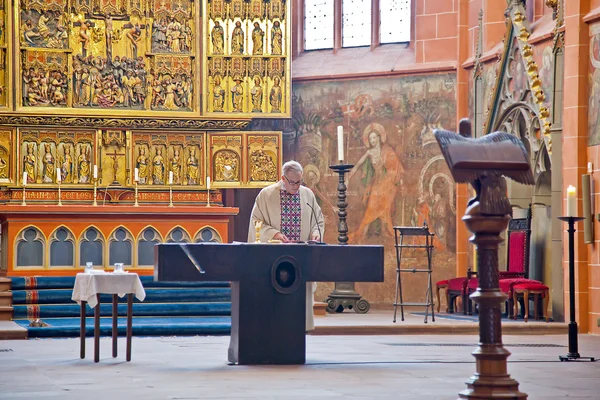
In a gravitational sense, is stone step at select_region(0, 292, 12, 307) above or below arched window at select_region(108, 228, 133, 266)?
below

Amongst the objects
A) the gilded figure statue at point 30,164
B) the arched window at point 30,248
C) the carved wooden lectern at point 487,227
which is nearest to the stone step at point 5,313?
the arched window at point 30,248

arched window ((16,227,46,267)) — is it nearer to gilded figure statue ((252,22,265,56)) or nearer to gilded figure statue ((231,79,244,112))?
gilded figure statue ((231,79,244,112))

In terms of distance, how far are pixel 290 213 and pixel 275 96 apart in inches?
301

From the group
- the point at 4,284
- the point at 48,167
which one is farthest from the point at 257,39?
the point at 4,284

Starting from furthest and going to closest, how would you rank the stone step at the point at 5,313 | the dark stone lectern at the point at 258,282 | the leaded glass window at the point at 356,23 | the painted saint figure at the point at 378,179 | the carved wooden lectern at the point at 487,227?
the leaded glass window at the point at 356,23 < the painted saint figure at the point at 378,179 < the stone step at the point at 5,313 < the dark stone lectern at the point at 258,282 < the carved wooden lectern at the point at 487,227

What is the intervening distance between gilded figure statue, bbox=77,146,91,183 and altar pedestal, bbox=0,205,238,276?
138 cm

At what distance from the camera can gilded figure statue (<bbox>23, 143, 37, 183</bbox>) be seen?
59.3 feet

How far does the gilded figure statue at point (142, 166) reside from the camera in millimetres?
18605

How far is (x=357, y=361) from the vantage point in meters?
9.78

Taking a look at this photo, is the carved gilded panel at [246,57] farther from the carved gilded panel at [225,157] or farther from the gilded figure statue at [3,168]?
the gilded figure statue at [3,168]

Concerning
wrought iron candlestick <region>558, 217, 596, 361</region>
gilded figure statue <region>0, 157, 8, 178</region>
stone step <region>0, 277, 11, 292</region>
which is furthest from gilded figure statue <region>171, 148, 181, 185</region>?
wrought iron candlestick <region>558, 217, 596, 361</region>

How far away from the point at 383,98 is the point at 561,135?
17.2 feet

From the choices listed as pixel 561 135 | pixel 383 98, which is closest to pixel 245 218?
pixel 383 98

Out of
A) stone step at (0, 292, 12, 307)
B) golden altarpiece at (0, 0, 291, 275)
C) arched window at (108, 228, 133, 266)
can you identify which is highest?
golden altarpiece at (0, 0, 291, 275)
